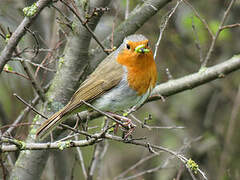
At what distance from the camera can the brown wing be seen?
3.72 m

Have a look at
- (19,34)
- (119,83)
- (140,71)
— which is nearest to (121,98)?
(119,83)

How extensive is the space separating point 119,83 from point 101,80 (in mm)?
198

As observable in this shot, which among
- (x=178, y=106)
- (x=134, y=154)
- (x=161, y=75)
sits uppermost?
(x=161, y=75)

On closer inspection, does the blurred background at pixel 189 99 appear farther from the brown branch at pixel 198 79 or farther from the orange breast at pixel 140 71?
the orange breast at pixel 140 71

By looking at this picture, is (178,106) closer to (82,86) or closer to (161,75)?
(161,75)

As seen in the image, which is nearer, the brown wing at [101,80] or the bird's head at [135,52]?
the bird's head at [135,52]

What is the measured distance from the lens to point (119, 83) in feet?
12.1

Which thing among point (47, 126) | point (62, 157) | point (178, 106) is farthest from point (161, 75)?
point (47, 126)

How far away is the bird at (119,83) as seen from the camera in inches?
138

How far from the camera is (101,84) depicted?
12.4ft

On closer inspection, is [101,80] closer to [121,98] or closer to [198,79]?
[121,98]

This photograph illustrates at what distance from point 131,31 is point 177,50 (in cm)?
234

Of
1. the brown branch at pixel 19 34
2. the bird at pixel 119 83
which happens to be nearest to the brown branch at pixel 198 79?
the bird at pixel 119 83

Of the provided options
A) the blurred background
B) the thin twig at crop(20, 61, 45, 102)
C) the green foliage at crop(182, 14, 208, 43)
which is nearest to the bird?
Result: the thin twig at crop(20, 61, 45, 102)
